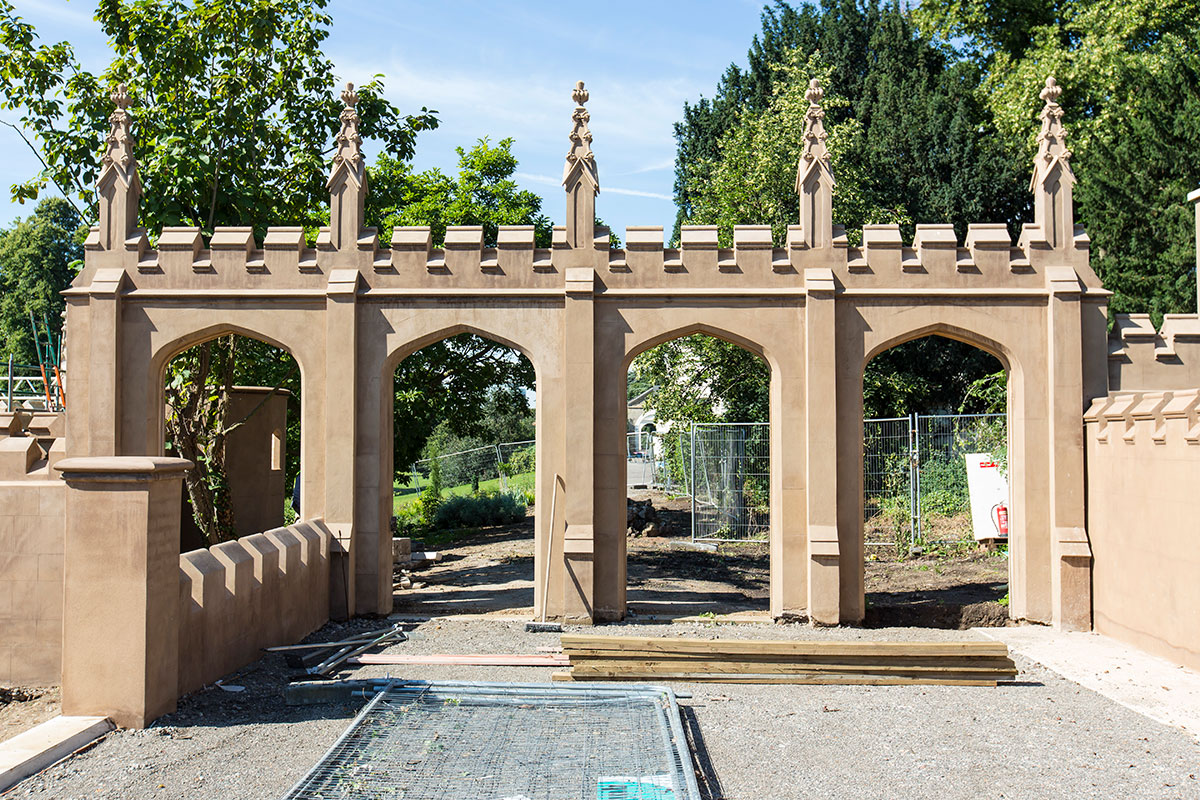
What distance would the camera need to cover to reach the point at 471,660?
30.2ft

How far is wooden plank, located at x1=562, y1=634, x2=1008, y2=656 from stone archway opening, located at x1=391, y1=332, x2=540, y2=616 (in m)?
2.95

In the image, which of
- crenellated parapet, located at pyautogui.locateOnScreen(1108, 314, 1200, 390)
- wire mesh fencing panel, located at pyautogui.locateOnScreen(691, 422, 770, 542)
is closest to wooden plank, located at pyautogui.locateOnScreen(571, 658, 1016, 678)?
crenellated parapet, located at pyautogui.locateOnScreen(1108, 314, 1200, 390)

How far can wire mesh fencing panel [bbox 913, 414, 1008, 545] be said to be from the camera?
19406 millimetres

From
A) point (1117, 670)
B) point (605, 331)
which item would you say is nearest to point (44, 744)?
point (605, 331)

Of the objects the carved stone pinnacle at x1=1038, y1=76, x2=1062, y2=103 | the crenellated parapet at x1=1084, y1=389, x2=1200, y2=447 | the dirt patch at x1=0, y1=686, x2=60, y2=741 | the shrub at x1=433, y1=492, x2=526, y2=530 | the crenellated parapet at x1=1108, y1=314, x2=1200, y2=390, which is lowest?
the dirt patch at x1=0, y1=686, x2=60, y2=741

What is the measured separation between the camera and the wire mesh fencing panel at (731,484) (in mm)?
20688

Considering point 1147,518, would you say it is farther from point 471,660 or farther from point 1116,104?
point 1116,104

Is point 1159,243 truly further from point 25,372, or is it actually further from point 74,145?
point 25,372

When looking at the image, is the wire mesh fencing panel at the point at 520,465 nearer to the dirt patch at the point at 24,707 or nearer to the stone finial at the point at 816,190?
the stone finial at the point at 816,190

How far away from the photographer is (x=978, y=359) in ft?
86.3

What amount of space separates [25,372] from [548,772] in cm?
4709

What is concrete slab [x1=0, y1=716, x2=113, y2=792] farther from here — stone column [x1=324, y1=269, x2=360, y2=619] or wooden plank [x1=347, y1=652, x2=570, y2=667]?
stone column [x1=324, y1=269, x2=360, y2=619]

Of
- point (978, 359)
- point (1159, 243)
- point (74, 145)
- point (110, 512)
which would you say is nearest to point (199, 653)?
point (110, 512)

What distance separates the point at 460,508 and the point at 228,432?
11.5 m
